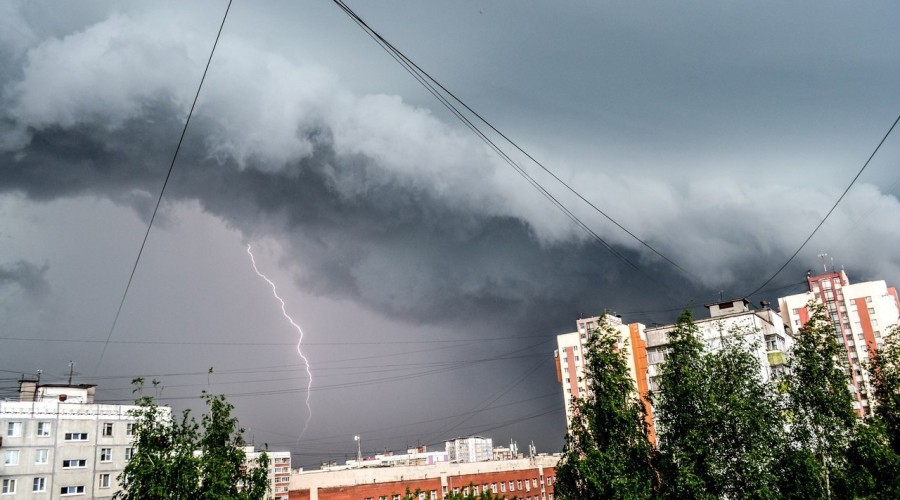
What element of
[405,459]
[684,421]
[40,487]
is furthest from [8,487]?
[405,459]

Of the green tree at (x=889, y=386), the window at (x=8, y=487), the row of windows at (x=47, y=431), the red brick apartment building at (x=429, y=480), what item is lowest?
the red brick apartment building at (x=429, y=480)

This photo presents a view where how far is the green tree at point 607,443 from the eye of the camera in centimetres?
2748

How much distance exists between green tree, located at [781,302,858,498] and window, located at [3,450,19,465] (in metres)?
76.6

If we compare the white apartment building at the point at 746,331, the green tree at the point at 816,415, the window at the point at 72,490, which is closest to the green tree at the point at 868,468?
the green tree at the point at 816,415

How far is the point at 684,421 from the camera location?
2822 centimetres

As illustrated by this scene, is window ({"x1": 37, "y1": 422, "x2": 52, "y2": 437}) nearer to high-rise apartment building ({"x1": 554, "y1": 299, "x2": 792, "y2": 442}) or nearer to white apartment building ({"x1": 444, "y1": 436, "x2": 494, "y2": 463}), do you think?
high-rise apartment building ({"x1": 554, "y1": 299, "x2": 792, "y2": 442})

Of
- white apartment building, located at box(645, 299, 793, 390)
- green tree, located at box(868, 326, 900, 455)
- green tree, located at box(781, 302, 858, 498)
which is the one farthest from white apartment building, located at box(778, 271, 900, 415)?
green tree, located at box(781, 302, 858, 498)

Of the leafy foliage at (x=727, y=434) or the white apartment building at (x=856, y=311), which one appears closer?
the leafy foliage at (x=727, y=434)

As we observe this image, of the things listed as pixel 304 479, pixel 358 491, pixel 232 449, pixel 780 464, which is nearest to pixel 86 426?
pixel 304 479

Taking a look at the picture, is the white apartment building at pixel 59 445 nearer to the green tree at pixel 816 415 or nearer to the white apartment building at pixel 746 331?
the white apartment building at pixel 746 331

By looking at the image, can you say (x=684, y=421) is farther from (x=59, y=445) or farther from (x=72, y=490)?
(x=59, y=445)

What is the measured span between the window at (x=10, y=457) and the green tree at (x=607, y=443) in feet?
221

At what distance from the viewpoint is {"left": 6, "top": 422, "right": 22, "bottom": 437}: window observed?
225 feet

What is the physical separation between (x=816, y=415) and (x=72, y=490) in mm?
76915
